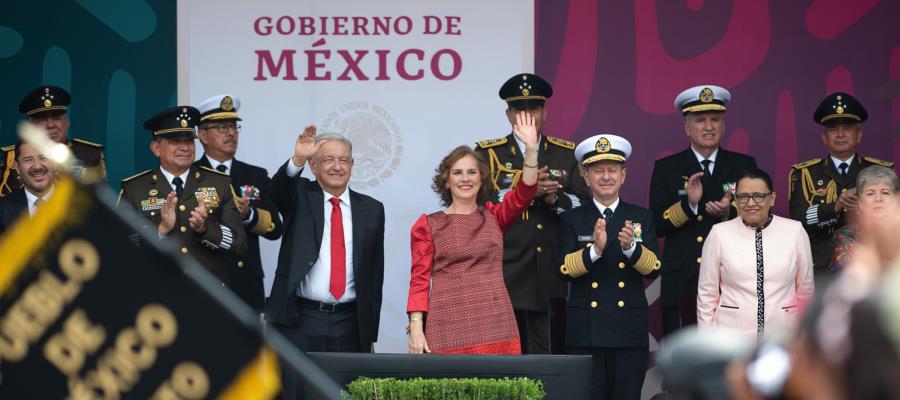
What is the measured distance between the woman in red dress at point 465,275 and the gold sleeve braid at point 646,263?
0.61 m

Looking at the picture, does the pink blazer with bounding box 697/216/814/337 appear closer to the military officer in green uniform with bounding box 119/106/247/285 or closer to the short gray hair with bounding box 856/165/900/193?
the short gray hair with bounding box 856/165/900/193

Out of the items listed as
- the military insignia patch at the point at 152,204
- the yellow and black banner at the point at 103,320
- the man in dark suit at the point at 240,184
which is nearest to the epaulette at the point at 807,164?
the man in dark suit at the point at 240,184

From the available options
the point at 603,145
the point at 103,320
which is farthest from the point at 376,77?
the point at 103,320

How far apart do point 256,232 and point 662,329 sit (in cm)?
225

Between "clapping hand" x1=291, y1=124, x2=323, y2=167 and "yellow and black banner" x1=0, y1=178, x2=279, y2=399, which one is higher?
"clapping hand" x1=291, y1=124, x2=323, y2=167

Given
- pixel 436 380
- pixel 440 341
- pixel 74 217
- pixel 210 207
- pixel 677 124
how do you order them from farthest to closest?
pixel 677 124, pixel 210 207, pixel 440 341, pixel 436 380, pixel 74 217

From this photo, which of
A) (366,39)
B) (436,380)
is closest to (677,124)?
(366,39)

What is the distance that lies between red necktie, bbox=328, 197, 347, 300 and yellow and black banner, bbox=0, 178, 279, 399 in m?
4.19

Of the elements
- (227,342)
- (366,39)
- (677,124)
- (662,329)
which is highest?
(366,39)

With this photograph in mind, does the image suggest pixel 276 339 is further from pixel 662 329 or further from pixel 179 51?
pixel 179 51

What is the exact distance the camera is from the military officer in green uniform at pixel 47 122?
Result: 6914 millimetres

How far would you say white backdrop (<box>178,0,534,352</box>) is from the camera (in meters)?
7.46

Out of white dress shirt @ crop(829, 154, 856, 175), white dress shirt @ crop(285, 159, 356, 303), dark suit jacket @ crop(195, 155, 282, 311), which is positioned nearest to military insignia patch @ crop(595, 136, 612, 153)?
white dress shirt @ crop(285, 159, 356, 303)

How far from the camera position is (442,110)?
7477 mm
